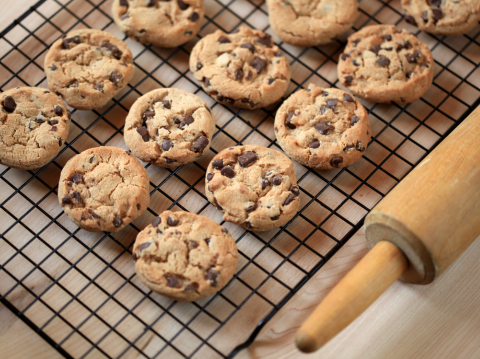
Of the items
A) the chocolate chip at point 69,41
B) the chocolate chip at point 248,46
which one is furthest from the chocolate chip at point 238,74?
the chocolate chip at point 69,41

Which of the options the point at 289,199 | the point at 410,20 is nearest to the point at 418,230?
the point at 289,199

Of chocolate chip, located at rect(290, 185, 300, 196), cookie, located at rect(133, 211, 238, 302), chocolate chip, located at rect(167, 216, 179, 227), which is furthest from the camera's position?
chocolate chip, located at rect(290, 185, 300, 196)

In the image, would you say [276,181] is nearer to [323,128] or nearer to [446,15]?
[323,128]

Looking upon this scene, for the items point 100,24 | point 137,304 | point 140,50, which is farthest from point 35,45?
point 137,304

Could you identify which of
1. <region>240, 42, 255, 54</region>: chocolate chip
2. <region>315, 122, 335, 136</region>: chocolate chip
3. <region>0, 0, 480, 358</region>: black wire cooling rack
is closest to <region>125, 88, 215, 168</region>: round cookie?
<region>0, 0, 480, 358</region>: black wire cooling rack

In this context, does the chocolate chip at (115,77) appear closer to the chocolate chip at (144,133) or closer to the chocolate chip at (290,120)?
the chocolate chip at (144,133)

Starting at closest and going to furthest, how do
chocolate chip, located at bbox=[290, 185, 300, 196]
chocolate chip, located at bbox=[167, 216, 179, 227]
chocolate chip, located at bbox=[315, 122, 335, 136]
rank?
chocolate chip, located at bbox=[167, 216, 179, 227]
chocolate chip, located at bbox=[290, 185, 300, 196]
chocolate chip, located at bbox=[315, 122, 335, 136]

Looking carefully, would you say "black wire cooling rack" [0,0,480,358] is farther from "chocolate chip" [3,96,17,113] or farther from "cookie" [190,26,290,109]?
A: "chocolate chip" [3,96,17,113]
